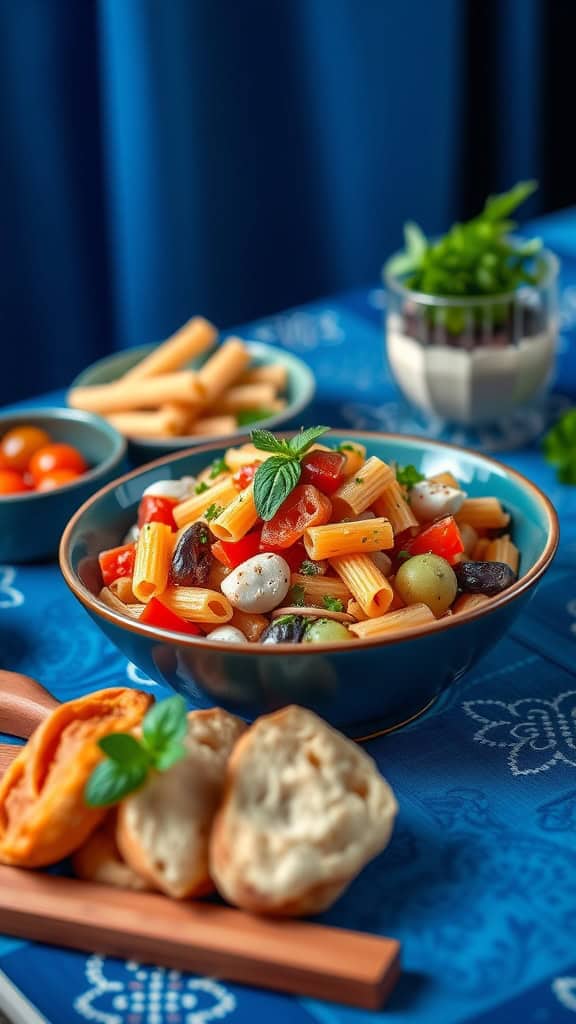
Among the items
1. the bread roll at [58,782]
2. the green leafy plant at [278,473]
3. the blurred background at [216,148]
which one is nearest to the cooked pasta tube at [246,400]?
the green leafy plant at [278,473]

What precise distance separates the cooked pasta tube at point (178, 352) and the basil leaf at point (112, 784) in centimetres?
132

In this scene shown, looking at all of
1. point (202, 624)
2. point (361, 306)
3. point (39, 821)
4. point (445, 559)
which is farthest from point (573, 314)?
point (39, 821)

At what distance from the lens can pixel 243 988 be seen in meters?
1.19

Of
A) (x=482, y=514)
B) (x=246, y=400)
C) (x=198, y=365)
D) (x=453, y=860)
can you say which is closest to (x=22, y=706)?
(x=453, y=860)

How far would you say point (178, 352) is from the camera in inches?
97.4

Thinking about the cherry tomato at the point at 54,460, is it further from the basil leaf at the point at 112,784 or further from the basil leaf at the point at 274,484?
the basil leaf at the point at 112,784

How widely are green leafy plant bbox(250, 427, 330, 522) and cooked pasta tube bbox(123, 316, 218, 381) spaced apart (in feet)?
2.92

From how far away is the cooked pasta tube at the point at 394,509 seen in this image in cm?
163

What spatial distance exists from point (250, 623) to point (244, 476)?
228 mm

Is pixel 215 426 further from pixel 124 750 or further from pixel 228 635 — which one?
pixel 124 750

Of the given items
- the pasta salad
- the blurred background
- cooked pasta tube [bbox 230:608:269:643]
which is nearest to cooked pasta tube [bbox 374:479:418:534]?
the pasta salad

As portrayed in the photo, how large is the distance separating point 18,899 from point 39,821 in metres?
0.08

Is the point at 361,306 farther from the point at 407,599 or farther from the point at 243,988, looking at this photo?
the point at 243,988

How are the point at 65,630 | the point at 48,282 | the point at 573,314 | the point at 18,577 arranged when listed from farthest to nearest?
the point at 48,282 → the point at 573,314 → the point at 18,577 → the point at 65,630
